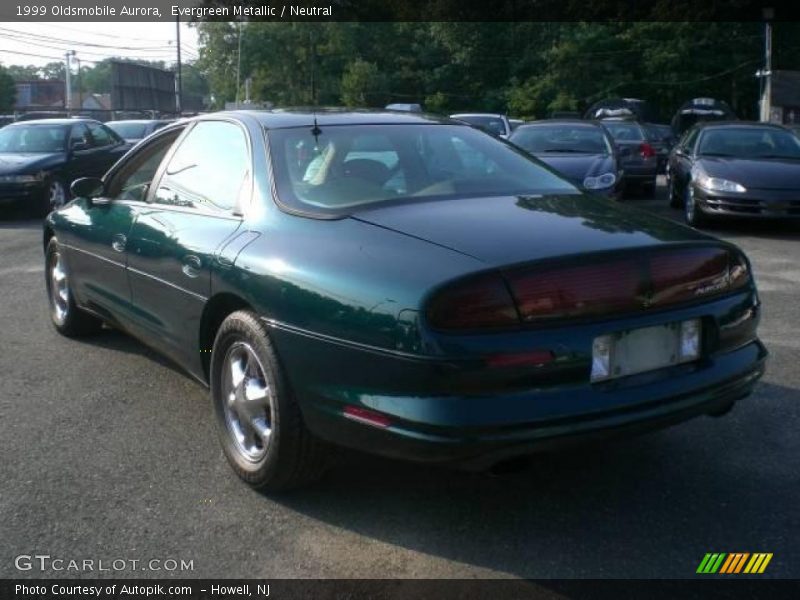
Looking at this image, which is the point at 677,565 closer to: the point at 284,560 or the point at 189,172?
the point at 284,560

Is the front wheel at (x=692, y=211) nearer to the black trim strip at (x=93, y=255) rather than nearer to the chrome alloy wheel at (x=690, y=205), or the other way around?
the chrome alloy wheel at (x=690, y=205)

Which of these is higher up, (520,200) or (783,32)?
(783,32)

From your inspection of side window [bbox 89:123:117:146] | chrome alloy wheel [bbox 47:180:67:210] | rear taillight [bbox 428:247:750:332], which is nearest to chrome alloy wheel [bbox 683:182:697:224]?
rear taillight [bbox 428:247:750:332]

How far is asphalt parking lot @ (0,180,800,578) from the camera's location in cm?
311

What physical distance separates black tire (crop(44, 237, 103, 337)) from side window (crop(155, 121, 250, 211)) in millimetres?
1594

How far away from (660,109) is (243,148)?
4931cm

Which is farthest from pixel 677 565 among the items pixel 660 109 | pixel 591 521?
pixel 660 109

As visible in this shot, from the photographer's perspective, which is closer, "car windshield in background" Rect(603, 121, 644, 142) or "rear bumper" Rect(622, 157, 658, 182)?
"rear bumper" Rect(622, 157, 658, 182)

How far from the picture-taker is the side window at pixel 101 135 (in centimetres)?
1540

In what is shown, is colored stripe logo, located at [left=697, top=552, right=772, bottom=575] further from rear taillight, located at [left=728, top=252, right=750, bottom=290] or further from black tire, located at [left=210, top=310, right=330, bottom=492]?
black tire, located at [left=210, top=310, right=330, bottom=492]

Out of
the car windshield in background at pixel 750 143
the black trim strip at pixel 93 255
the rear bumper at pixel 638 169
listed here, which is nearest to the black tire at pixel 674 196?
the car windshield in background at pixel 750 143

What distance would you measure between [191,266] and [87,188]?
180 cm

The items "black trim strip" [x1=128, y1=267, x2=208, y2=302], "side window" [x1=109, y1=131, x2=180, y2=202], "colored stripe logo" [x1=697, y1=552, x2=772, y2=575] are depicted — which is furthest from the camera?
"side window" [x1=109, y1=131, x2=180, y2=202]

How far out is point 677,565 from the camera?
303 cm
